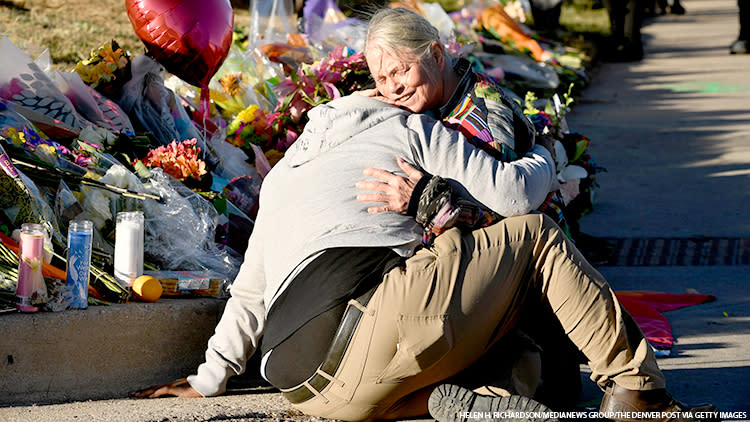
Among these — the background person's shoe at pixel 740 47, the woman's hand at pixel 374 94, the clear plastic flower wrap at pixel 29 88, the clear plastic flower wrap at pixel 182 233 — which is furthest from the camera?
the background person's shoe at pixel 740 47

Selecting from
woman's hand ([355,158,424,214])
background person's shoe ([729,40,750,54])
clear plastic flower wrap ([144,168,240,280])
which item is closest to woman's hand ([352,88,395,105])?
woman's hand ([355,158,424,214])

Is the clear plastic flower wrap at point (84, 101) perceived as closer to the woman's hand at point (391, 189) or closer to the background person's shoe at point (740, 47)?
the woman's hand at point (391, 189)

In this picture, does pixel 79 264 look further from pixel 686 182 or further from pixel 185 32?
pixel 686 182

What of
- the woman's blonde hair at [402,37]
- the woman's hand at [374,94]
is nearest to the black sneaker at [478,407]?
the woman's hand at [374,94]

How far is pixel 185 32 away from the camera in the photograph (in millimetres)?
4141

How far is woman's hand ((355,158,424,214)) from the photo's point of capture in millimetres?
2828

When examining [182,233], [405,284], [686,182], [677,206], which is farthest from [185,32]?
[686,182]

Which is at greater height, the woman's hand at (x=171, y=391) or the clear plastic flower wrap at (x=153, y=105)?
the clear plastic flower wrap at (x=153, y=105)

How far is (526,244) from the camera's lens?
280cm

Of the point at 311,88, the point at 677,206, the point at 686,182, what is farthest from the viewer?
the point at 686,182

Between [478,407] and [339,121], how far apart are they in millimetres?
918

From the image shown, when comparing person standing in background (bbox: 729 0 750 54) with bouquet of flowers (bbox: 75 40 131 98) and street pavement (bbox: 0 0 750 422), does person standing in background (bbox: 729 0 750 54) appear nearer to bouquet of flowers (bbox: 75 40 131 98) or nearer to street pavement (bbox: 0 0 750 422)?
street pavement (bbox: 0 0 750 422)

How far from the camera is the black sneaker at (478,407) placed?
270 centimetres

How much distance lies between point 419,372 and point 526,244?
46 cm
